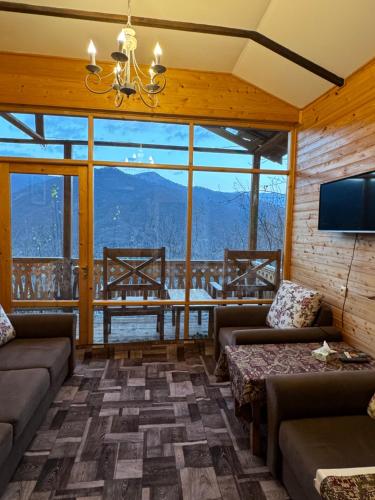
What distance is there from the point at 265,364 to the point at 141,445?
3.34ft

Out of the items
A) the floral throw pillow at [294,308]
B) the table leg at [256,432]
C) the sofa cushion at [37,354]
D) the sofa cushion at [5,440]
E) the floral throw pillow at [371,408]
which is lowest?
the table leg at [256,432]

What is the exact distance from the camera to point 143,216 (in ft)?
12.1

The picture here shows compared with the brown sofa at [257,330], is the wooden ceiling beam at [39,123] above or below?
above

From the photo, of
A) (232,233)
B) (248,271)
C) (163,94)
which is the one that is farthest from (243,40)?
(248,271)

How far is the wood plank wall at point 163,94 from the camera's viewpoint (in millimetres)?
3236

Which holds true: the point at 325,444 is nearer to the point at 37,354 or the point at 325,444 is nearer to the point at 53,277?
the point at 37,354

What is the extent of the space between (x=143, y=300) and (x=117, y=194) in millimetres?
1299

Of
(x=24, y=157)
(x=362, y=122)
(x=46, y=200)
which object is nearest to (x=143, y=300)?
(x=46, y=200)

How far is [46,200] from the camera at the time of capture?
351 centimetres

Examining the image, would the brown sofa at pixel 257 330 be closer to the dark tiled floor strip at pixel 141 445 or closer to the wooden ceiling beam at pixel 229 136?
the dark tiled floor strip at pixel 141 445

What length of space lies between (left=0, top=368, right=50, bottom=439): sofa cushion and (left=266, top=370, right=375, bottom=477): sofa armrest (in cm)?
141

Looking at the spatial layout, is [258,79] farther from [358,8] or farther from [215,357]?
[215,357]

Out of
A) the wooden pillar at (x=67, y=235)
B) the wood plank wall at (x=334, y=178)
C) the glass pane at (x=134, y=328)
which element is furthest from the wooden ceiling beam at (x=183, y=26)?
the glass pane at (x=134, y=328)

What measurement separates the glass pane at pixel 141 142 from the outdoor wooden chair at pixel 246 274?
1348mm
